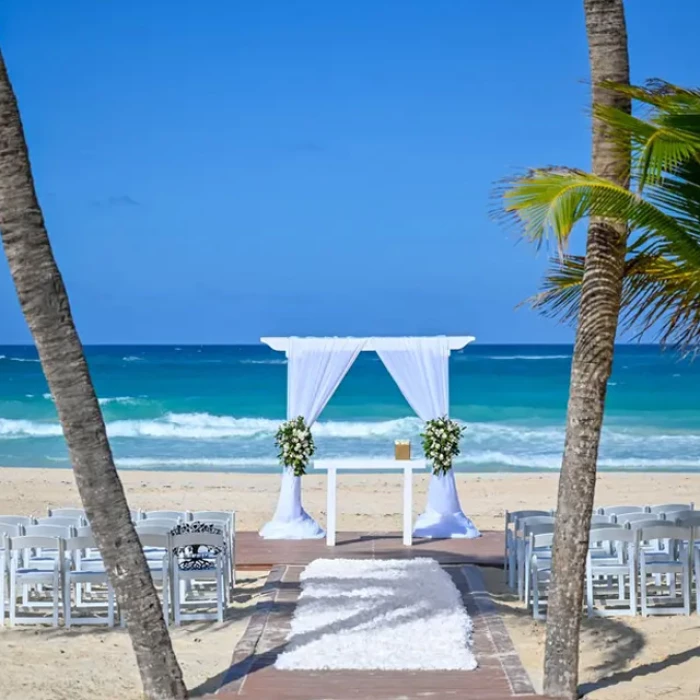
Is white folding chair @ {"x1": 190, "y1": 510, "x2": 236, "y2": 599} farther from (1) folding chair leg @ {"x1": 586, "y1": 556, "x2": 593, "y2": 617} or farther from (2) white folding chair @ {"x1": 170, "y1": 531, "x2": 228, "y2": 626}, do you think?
(1) folding chair leg @ {"x1": 586, "y1": 556, "x2": 593, "y2": 617}

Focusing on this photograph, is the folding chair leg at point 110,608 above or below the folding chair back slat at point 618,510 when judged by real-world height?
below

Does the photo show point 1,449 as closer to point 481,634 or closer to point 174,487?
point 174,487

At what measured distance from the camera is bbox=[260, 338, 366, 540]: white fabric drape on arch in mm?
12820

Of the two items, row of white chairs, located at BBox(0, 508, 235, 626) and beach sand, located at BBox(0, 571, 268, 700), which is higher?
row of white chairs, located at BBox(0, 508, 235, 626)

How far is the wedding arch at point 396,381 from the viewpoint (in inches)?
504

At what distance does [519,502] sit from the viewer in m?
18.1

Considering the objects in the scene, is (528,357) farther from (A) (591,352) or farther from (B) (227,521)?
(A) (591,352)

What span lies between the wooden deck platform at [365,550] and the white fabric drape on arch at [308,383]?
22cm

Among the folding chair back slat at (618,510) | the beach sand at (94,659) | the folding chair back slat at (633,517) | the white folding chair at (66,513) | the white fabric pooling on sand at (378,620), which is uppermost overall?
the folding chair back slat at (618,510)

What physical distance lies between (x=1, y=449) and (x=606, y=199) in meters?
27.1

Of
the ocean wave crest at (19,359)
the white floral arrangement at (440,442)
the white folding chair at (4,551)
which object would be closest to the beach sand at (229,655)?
the white folding chair at (4,551)

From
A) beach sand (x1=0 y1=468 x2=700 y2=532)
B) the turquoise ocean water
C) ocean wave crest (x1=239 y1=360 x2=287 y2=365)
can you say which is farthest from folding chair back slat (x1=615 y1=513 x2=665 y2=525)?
ocean wave crest (x1=239 y1=360 x2=287 y2=365)

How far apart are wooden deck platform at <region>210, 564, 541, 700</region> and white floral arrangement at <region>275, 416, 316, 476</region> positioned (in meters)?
4.10

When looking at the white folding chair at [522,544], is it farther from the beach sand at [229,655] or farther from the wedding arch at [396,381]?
the wedding arch at [396,381]
